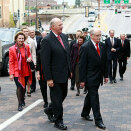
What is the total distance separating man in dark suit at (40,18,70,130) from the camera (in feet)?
21.2

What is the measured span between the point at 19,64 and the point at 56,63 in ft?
6.20

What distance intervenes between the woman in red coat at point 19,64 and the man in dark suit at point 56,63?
1736mm

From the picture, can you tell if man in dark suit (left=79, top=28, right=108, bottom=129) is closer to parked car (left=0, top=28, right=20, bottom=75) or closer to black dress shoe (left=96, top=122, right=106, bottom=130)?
black dress shoe (left=96, top=122, right=106, bottom=130)

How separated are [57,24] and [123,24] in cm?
8818

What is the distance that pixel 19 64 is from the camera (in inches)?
324

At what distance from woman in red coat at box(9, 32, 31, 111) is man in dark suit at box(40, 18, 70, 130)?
174 centimetres

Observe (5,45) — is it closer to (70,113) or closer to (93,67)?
(70,113)

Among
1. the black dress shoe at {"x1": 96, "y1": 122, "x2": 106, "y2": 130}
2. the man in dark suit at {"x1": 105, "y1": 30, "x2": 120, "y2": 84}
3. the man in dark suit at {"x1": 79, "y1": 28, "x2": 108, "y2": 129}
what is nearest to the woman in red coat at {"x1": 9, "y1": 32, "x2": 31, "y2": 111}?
the man in dark suit at {"x1": 79, "y1": 28, "x2": 108, "y2": 129}

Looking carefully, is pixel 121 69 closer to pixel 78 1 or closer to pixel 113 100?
pixel 113 100

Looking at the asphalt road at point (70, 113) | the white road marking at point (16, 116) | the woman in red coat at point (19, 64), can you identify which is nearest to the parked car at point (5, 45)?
the asphalt road at point (70, 113)

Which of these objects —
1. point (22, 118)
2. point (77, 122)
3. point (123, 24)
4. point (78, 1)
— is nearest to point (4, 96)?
point (22, 118)

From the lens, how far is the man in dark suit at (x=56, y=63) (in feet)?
21.2

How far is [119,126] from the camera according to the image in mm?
6945

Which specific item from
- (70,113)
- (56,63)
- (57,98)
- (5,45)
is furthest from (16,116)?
(5,45)
